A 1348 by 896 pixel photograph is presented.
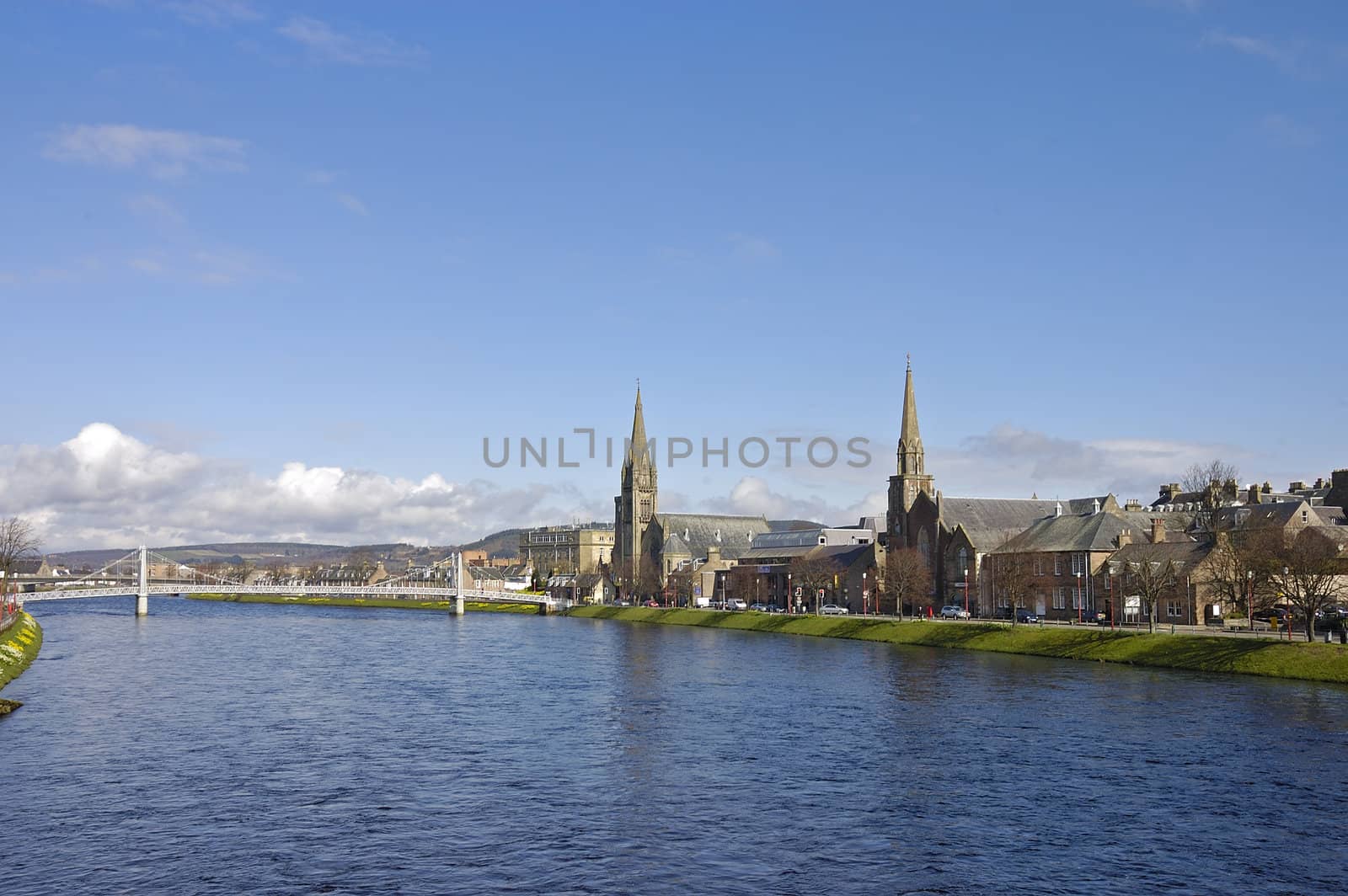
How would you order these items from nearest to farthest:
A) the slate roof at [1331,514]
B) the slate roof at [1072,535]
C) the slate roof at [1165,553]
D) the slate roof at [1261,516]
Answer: the slate roof at [1165,553]
the slate roof at [1261,516]
the slate roof at [1072,535]
the slate roof at [1331,514]

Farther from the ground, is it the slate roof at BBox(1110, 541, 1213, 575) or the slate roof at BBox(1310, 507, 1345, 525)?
the slate roof at BBox(1310, 507, 1345, 525)

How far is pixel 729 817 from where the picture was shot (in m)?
37.2

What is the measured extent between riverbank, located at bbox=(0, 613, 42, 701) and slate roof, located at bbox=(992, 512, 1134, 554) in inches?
3538

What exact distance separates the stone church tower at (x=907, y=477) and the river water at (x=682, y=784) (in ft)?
232

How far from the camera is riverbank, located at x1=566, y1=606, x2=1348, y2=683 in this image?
228ft

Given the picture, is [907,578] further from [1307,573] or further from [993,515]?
[1307,573]

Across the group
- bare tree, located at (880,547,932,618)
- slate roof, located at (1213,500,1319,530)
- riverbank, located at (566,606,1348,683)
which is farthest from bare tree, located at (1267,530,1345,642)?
bare tree, located at (880,547,932,618)

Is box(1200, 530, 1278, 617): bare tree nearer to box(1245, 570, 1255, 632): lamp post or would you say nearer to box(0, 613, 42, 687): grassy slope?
box(1245, 570, 1255, 632): lamp post

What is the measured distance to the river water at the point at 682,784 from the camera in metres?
31.2

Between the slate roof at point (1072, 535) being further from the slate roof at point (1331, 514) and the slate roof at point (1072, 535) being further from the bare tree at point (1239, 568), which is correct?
the slate roof at point (1331, 514)

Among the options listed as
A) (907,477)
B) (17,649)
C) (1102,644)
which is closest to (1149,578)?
(1102,644)

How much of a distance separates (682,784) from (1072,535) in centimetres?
8449

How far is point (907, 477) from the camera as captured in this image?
150 m

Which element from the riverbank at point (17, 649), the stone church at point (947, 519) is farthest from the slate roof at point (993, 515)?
the riverbank at point (17, 649)
